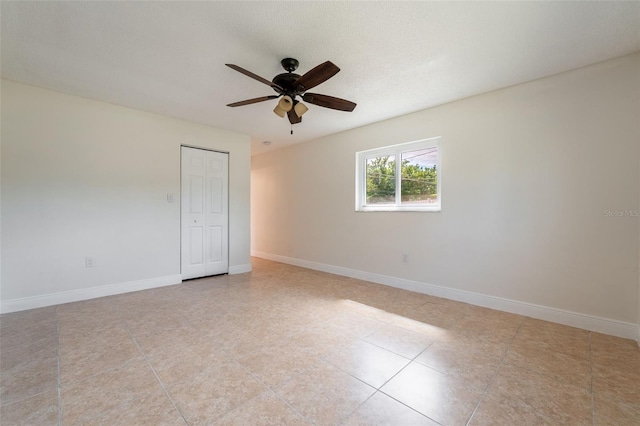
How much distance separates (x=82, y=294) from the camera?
10.6ft

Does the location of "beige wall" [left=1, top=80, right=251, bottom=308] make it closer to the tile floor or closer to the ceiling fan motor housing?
the tile floor

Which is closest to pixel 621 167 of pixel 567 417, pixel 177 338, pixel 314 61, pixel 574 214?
pixel 574 214

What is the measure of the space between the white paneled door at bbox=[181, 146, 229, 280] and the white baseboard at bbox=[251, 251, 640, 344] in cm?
223

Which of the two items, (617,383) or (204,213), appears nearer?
(617,383)

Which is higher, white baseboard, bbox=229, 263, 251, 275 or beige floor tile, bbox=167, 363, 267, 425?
white baseboard, bbox=229, 263, 251, 275

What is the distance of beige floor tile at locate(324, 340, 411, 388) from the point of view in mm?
1769

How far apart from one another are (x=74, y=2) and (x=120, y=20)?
0.25m

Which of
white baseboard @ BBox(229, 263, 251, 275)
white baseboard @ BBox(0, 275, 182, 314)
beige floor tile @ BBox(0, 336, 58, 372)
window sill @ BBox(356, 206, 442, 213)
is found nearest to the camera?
beige floor tile @ BBox(0, 336, 58, 372)

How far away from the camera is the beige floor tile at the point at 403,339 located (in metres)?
2.10

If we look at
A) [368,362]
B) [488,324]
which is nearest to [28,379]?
→ [368,362]

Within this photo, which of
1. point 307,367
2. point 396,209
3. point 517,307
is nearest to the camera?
point 307,367

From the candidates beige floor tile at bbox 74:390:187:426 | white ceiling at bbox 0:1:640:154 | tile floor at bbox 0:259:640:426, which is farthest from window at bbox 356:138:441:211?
beige floor tile at bbox 74:390:187:426

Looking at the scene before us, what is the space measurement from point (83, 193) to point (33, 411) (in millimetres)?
2637

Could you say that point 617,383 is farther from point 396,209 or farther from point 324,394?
point 396,209
